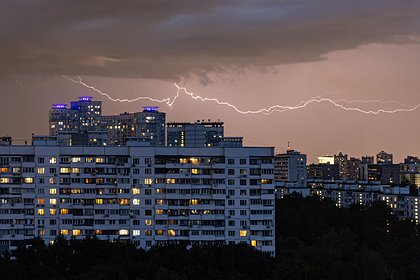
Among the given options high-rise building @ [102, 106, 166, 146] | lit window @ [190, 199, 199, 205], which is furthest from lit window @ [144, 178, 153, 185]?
high-rise building @ [102, 106, 166, 146]

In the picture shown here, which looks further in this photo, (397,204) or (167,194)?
(397,204)

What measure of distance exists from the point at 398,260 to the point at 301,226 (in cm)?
1681

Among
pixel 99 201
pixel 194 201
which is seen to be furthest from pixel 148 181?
pixel 99 201

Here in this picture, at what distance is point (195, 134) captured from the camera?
99625 mm

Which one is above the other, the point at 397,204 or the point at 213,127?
the point at 213,127

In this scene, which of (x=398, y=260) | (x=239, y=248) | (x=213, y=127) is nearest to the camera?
(x=239, y=248)

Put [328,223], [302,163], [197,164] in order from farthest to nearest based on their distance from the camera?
1. [302,163]
2. [328,223]
3. [197,164]

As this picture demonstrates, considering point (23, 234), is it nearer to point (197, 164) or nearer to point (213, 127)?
point (197, 164)

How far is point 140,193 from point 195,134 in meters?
31.8

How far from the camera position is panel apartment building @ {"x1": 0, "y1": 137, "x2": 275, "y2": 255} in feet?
220

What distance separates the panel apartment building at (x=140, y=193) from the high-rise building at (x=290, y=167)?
327ft

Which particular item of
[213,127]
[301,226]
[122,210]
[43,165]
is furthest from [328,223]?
[213,127]

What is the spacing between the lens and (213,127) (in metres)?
118

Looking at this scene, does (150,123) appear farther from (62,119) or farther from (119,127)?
(62,119)
